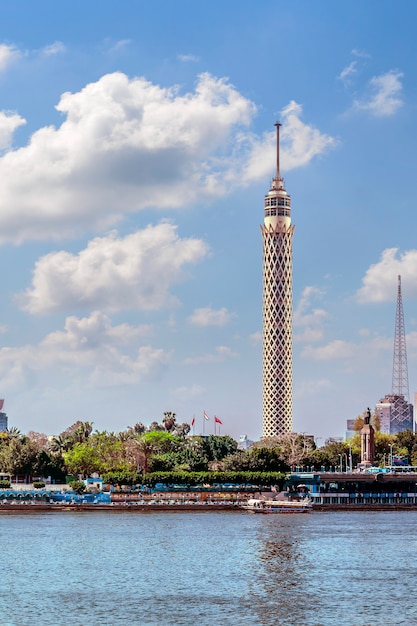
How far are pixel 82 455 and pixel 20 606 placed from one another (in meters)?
124

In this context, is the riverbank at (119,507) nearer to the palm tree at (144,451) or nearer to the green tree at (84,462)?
the palm tree at (144,451)

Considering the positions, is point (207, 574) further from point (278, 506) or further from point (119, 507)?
point (119, 507)

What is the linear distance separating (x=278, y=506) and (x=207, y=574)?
278ft

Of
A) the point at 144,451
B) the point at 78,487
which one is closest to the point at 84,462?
the point at 144,451

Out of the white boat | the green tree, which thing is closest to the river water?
the white boat

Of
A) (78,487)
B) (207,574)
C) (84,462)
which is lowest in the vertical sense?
(207,574)

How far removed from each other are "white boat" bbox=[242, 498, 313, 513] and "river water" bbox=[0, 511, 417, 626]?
92.1ft

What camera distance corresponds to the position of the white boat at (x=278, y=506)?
550ft

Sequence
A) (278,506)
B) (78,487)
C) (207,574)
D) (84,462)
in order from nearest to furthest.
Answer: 1. (207,574)
2. (278,506)
3. (78,487)
4. (84,462)

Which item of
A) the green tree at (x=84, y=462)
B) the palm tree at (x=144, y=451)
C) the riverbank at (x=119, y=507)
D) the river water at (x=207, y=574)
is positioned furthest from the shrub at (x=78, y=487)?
the river water at (x=207, y=574)

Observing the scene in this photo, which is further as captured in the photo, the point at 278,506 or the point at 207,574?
the point at 278,506

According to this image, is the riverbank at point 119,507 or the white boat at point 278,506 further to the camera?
the riverbank at point 119,507

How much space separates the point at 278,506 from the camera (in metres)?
172

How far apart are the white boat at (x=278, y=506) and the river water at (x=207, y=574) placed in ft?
92.1
